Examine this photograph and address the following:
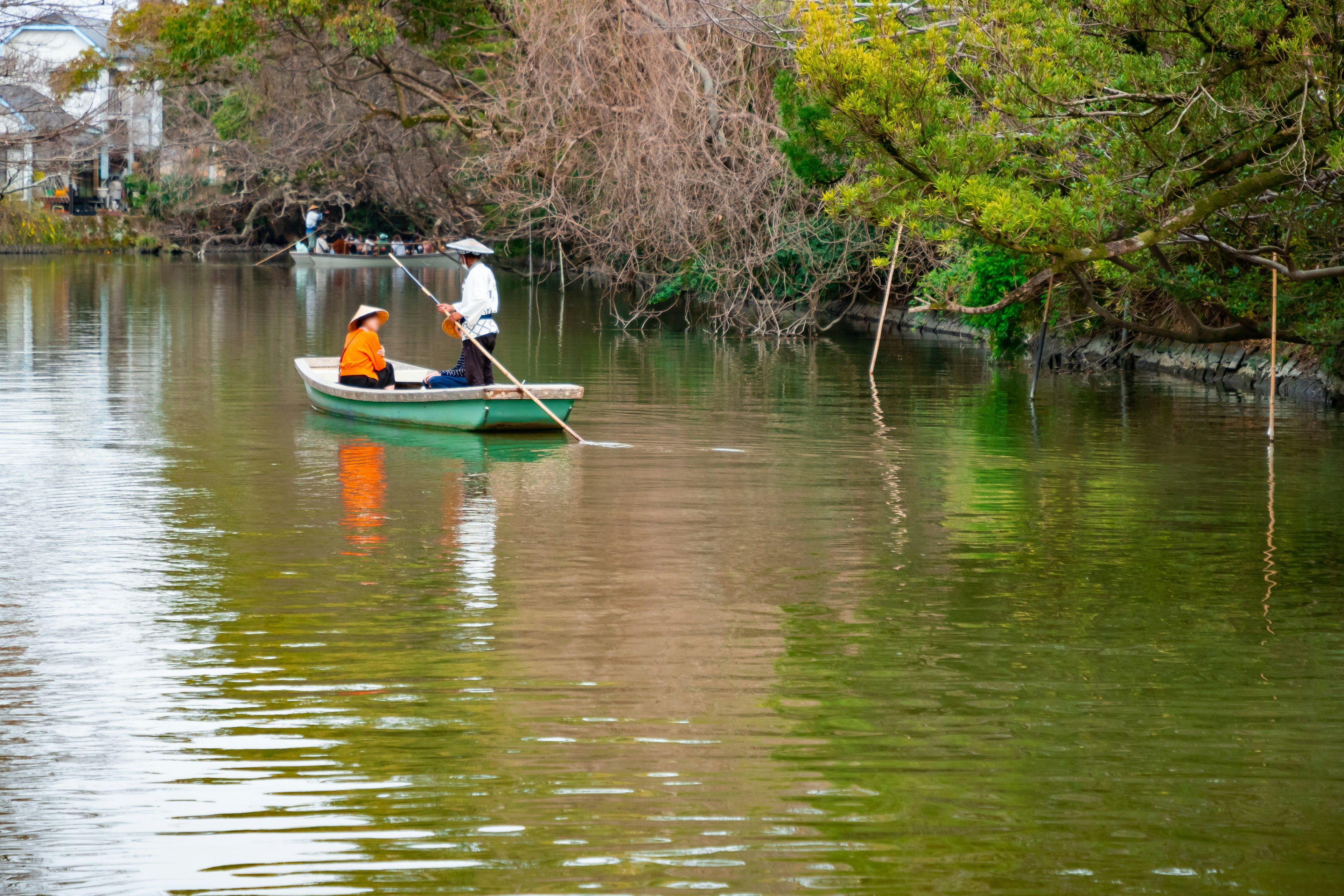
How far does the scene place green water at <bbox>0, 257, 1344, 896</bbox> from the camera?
5562 mm

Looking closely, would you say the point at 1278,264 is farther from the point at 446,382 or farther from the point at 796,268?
the point at 796,268

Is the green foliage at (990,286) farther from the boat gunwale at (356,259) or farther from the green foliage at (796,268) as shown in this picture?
the boat gunwale at (356,259)

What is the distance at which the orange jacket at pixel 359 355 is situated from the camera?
17031mm

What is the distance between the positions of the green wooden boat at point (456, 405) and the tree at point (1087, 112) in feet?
11.0

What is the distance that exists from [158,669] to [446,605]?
1.79m

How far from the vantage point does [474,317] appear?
54.4 ft

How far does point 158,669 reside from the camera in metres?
7.61

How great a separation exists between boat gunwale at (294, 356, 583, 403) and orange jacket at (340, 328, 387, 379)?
0.22m

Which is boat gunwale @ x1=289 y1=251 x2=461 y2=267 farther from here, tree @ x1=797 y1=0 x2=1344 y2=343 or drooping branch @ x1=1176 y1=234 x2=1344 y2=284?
tree @ x1=797 y1=0 x2=1344 y2=343

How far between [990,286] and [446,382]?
9874 millimetres

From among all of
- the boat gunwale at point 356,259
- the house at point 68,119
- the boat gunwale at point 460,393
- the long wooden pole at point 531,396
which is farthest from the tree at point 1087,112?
the boat gunwale at point 356,259

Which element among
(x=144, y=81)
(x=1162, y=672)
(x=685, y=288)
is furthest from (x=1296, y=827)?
(x=144, y=81)

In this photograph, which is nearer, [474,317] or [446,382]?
[474,317]

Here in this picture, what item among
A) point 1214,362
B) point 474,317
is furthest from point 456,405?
point 1214,362
